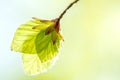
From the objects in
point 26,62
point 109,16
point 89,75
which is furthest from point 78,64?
point 26,62

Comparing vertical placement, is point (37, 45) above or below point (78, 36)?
above

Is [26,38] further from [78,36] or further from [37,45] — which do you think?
[78,36]

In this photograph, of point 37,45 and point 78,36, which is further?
point 78,36

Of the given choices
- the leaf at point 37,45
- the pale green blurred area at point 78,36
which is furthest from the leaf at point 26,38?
the pale green blurred area at point 78,36

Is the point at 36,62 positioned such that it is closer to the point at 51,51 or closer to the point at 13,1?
the point at 51,51

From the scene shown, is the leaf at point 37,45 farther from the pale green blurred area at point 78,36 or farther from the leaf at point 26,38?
the pale green blurred area at point 78,36

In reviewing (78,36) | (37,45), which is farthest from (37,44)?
(78,36)
